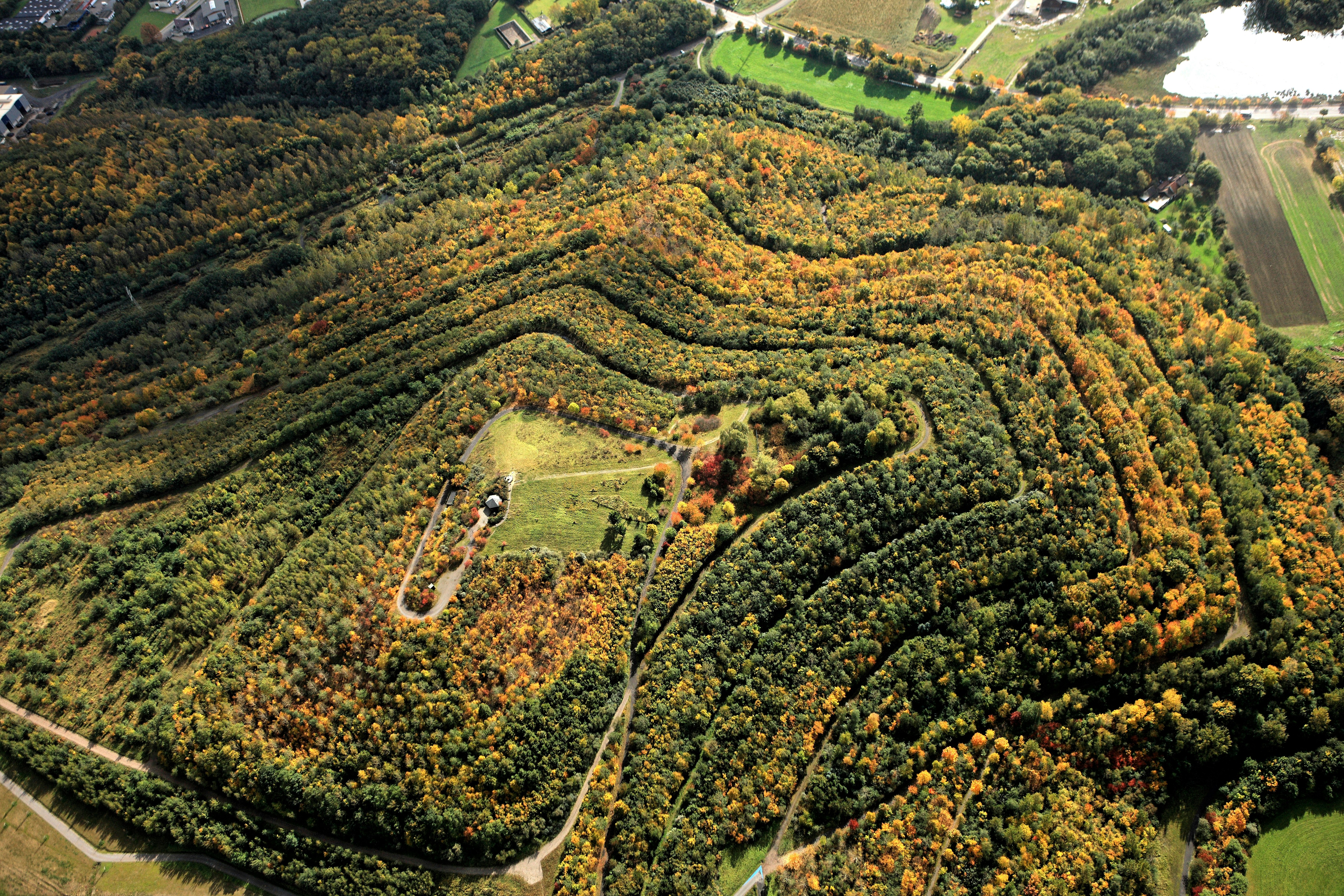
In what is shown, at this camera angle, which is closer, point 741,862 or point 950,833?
point 741,862

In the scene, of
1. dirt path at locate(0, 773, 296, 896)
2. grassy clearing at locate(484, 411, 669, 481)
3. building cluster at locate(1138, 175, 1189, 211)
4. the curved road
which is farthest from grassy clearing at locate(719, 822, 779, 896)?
building cluster at locate(1138, 175, 1189, 211)

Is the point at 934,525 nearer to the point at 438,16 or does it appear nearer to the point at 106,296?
the point at 106,296

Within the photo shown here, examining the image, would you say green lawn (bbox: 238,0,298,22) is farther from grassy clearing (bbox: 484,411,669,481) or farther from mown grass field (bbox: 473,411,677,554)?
mown grass field (bbox: 473,411,677,554)

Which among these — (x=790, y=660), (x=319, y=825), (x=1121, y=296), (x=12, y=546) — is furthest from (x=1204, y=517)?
(x=12, y=546)

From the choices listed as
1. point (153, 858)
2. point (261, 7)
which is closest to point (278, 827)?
point (153, 858)

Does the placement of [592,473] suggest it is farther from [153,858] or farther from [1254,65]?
[1254,65]

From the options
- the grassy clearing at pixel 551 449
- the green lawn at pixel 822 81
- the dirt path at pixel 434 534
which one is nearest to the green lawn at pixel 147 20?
the green lawn at pixel 822 81
